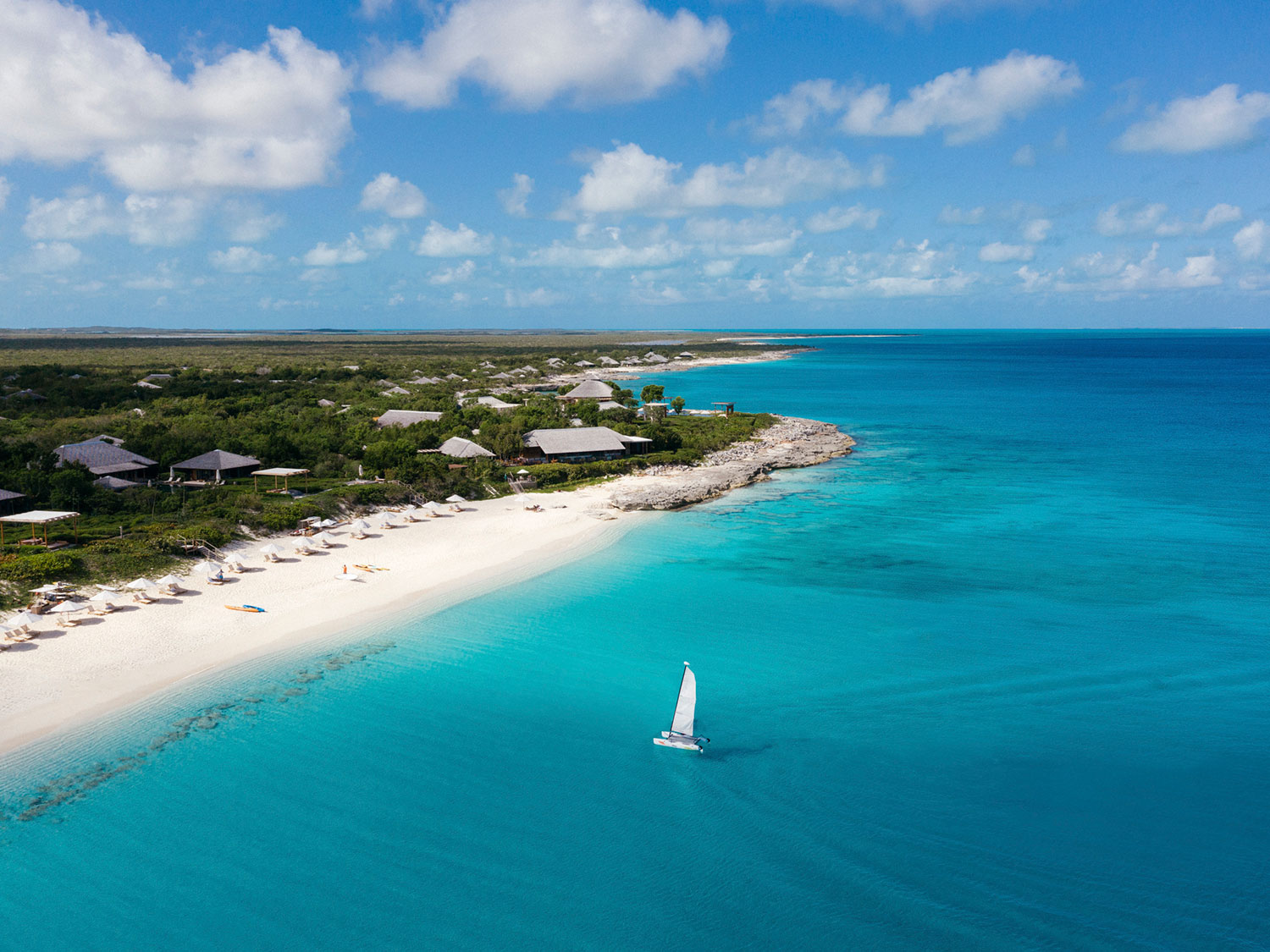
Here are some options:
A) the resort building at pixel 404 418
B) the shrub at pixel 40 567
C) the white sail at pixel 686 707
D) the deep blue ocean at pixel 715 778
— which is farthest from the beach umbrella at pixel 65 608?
the resort building at pixel 404 418

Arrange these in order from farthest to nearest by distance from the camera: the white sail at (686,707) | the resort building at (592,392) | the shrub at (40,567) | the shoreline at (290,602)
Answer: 1. the resort building at (592,392)
2. the shrub at (40,567)
3. the shoreline at (290,602)
4. the white sail at (686,707)

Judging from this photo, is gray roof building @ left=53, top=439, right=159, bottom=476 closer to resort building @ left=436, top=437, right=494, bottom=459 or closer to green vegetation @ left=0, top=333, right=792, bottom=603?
green vegetation @ left=0, top=333, right=792, bottom=603

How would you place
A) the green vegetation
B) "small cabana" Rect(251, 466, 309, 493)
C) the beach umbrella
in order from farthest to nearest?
1. "small cabana" Rect(251, 466, 309, 493)
2. the green vegetation
3. the beach umbrella

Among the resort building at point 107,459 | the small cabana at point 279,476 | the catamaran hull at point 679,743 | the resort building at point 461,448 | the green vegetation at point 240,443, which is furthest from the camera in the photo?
the resort building at point 461,448

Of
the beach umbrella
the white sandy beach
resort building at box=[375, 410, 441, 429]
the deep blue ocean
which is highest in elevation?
resort building at box=[375, 410, 441, 429]

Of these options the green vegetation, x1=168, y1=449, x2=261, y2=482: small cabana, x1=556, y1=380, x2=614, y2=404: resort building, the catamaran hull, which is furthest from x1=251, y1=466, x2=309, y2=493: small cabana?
x1=556, y1=380, x2=614, y2=404: resort building

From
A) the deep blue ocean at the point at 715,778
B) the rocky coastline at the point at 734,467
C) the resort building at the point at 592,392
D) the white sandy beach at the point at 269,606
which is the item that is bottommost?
the deep blue ocean at the point at 715,778

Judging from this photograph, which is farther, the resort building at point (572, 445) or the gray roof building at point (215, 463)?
the resort building at point (572, 445)

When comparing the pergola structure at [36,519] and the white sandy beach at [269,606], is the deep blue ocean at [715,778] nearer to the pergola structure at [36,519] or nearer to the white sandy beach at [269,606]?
the white sandy beach at [269,606]
